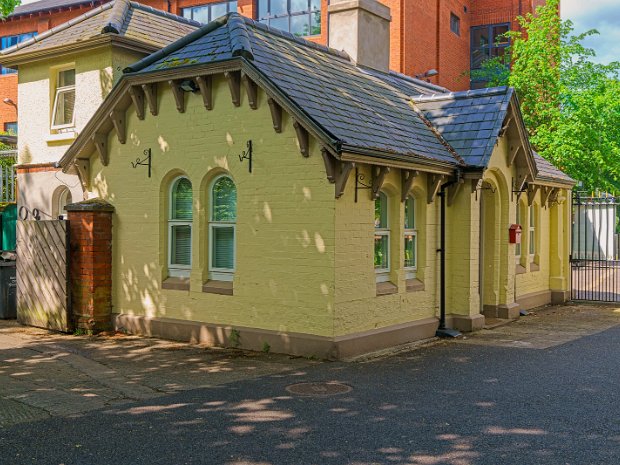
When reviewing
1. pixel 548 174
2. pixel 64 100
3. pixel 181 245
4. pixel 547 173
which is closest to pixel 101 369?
pixel 181 245

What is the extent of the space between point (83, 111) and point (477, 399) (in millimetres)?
12539

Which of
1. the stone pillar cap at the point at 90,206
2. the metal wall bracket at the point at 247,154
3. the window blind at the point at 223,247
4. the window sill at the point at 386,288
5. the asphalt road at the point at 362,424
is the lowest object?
the asphalt road at the point at 362,424

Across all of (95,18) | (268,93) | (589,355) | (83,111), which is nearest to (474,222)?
(589,355)

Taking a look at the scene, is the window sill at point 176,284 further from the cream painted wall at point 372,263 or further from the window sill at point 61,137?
the window sill at point 61,137

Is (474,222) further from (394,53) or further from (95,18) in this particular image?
(394,53)

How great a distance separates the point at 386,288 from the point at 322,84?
3.68 metres

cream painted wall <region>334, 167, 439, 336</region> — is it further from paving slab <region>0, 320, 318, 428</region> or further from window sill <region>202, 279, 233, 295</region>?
window sill <region>202, 279, 233, 295</region>

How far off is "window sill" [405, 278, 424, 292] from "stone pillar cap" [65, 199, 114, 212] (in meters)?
5.70

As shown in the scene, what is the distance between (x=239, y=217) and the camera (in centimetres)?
1158

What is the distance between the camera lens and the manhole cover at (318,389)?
331 inches

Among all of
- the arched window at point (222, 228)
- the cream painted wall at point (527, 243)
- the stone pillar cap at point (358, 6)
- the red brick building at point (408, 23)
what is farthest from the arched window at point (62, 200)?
the red brick building at point (408, 23)

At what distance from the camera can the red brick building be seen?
30641 mm

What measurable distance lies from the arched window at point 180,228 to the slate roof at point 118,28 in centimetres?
554

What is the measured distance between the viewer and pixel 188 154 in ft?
40.2
